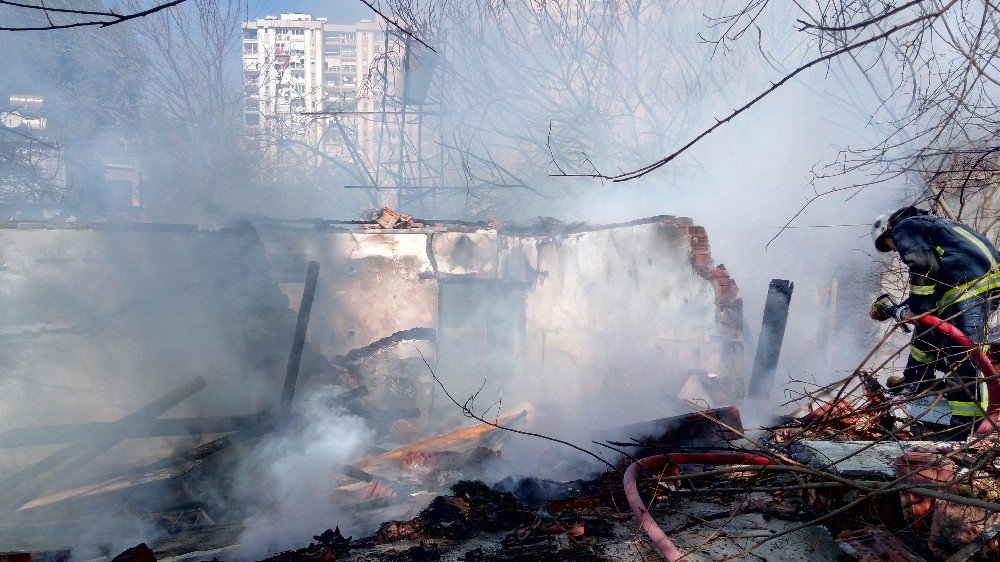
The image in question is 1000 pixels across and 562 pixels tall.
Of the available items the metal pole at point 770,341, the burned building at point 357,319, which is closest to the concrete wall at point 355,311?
the burned building at point 357,319

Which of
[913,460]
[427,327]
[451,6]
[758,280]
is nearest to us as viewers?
[913,460]

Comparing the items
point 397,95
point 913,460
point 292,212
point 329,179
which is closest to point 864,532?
point 913,460

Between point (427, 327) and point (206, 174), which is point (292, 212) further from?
point (427, 327)

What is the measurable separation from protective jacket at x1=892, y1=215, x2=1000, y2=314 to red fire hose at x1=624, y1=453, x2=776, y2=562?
219 centimetres

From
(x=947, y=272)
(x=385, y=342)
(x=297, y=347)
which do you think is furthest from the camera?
(x=385, y=342)

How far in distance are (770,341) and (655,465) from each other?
492 centimetres

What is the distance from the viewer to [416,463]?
22.9 ft

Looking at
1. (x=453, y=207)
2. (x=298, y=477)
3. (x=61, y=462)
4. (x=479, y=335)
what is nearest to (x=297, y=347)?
(x=298, y=477)

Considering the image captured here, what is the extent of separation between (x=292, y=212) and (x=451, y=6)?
8555 mm

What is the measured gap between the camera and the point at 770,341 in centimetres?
760

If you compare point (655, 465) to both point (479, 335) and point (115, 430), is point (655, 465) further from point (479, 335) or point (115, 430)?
point (479, 335)

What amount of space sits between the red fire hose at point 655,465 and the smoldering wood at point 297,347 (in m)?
5.18

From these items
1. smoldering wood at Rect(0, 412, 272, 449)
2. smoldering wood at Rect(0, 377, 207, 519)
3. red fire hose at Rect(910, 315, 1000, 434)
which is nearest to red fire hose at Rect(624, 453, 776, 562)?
red fire hose at Rect(910, 315, 1000, 434)

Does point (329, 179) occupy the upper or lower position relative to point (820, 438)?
upper
